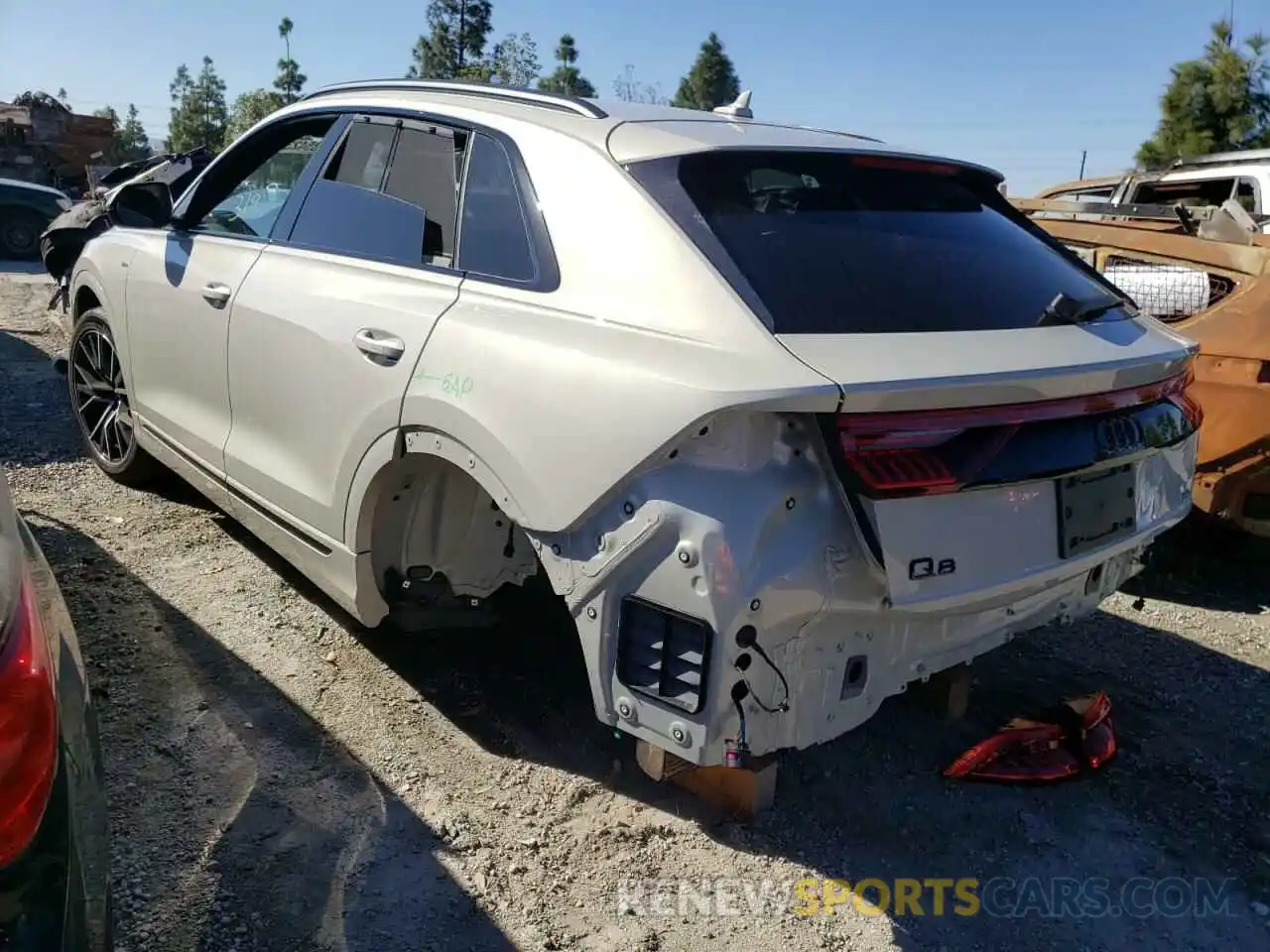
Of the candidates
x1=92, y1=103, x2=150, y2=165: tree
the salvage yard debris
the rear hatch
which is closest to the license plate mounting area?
the rear hatch

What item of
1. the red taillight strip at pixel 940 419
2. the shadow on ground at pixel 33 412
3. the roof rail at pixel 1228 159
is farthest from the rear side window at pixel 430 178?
the roof rail at pixel 1228 159

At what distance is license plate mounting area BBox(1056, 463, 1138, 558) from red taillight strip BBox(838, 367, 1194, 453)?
7.0 inches

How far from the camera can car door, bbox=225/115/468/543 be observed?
2850 mm

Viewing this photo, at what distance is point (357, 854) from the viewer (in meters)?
2.60

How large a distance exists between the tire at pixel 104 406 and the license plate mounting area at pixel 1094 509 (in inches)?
153

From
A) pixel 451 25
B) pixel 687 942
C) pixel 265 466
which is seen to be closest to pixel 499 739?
pixel 687 942

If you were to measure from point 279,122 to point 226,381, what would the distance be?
3.43ft

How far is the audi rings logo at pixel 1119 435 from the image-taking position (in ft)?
8.02

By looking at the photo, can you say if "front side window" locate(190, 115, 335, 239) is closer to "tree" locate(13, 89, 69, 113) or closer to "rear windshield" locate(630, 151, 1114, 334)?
"rear windshield" locate(630, 151, 1114, 334)

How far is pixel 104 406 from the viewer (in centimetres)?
498

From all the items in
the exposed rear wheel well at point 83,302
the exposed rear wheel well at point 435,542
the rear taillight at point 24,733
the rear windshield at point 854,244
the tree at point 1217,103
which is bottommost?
the exposed rear wheel well at point 435,542

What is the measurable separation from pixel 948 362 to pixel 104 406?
4.30 metres

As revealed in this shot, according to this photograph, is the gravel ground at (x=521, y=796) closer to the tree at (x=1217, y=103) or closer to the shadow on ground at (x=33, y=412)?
the shadow on ground at (x=33, y=412)

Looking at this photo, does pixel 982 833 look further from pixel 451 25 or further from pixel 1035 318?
pixel 451 25
